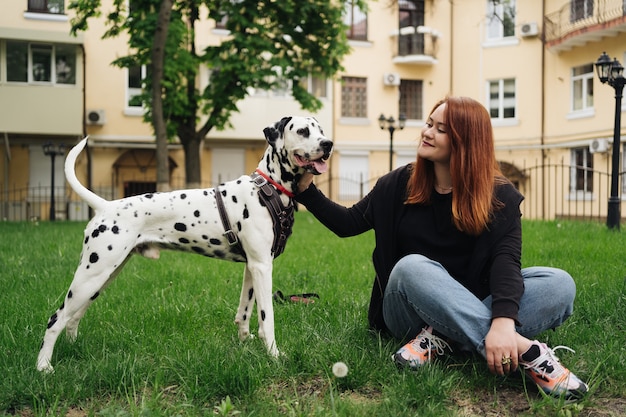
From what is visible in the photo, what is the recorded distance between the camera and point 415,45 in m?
29.5

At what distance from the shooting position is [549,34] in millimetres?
26359

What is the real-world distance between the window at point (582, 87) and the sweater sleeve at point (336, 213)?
23863mm

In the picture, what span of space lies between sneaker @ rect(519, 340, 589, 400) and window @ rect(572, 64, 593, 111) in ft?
80.4

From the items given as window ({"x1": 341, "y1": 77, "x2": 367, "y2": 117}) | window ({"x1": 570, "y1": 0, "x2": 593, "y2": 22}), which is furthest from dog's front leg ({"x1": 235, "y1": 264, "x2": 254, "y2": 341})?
window ({"x1": 341, "y1": 77, "x2": 367, "y2": 117})

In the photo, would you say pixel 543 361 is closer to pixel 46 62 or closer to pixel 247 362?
pixel 247 362

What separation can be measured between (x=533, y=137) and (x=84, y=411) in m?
27.2

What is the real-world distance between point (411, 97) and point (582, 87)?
785 cm

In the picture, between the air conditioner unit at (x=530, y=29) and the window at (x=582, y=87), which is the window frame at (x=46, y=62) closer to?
the air conditioner unit at (x=530, y=29)

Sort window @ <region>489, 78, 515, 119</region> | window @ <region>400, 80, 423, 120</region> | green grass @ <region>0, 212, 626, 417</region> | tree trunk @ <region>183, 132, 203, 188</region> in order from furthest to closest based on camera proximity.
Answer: window @ <region>400, 80, 423, 120</region> < window @ <region>489, 78, 515, 119</region> < tree trunk @ <region>183, 132, 203, 188</region> < green grass @ <region>0, 212, 626, 417</region>

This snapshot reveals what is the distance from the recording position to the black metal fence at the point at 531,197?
24000 millimetres

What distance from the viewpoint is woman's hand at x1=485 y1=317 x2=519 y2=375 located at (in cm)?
327

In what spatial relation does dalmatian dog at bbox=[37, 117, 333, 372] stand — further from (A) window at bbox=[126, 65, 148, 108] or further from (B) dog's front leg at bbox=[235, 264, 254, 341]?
(A) window at bbox=[126, 65, 148, 108]

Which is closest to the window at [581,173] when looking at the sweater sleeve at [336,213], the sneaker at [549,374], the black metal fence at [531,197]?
the black metal fence at [531,197]

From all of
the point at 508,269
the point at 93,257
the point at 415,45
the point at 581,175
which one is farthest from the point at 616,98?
the point at 415,45
